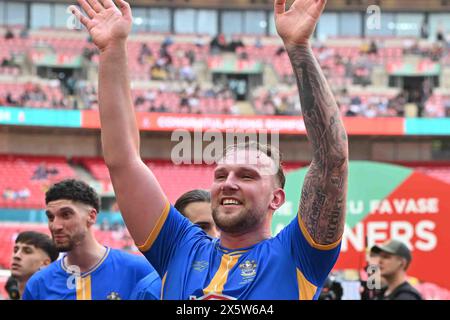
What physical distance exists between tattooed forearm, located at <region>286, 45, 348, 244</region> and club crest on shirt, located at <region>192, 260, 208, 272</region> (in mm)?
450

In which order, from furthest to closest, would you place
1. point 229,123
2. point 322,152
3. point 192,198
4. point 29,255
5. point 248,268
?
point 229,123 → point 29,255 → point 192,198 → point 248,268 → point 322,152

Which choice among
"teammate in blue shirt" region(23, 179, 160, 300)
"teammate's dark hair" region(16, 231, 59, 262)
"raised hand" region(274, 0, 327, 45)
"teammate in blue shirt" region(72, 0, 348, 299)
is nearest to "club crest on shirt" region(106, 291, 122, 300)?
"teammate in blue shirt" region(23, 179, 160, 300)

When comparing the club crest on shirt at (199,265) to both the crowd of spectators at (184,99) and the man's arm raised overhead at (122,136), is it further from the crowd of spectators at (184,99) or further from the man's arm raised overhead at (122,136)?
the crowd of spectators at (184,99)

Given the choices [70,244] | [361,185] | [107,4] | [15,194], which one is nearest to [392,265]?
[70,244]

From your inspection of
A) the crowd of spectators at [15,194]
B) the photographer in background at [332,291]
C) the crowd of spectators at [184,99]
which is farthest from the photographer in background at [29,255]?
the crowd of spectators at [184,99]

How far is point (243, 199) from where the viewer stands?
332 cm

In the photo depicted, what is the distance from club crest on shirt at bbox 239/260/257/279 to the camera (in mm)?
3230

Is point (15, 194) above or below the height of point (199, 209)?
below

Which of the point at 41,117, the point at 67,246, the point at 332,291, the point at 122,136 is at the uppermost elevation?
the point at 41,117

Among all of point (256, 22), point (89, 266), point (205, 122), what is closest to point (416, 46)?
point (256, 22)

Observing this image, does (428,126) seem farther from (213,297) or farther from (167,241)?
(213,297)

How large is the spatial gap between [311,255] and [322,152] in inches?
15.9

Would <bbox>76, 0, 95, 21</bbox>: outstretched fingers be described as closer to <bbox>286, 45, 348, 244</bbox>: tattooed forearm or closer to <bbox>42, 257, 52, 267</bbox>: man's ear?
<bbox>286, 45, 348, 244</bbox>: tattooed forearm
